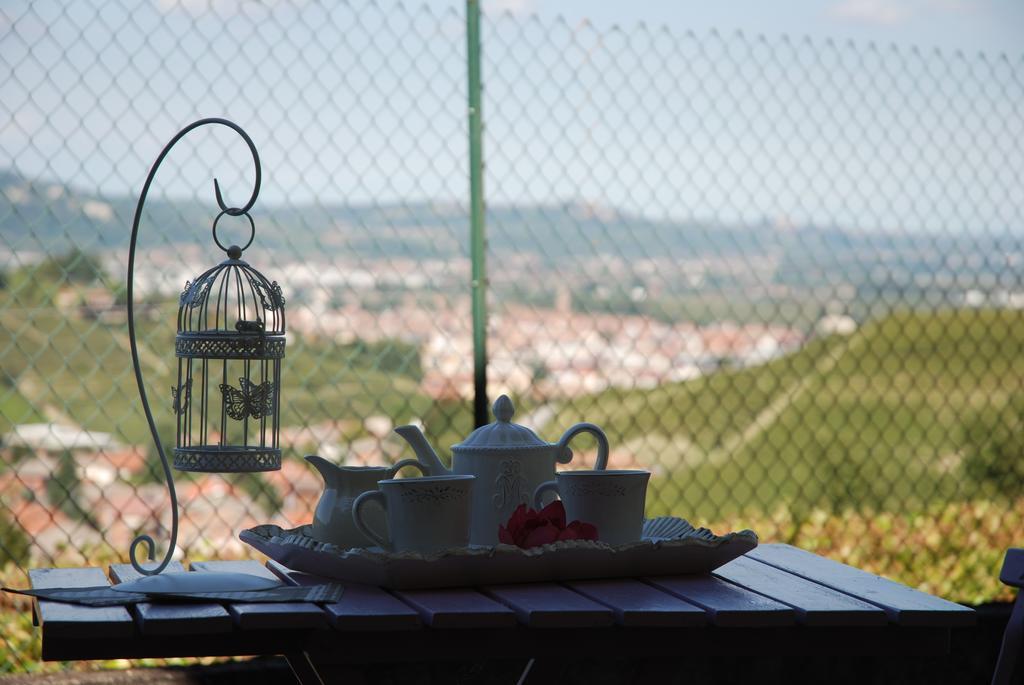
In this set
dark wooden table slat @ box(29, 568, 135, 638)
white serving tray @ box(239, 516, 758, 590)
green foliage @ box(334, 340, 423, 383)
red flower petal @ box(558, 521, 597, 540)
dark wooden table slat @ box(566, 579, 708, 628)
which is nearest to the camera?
dark wooden table slat @ box(29, 568, 135, 638)

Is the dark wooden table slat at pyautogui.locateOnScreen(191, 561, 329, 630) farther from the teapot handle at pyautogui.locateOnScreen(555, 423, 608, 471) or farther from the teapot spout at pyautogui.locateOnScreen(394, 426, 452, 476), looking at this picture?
the teapot handle at pyautogui.locateOnScreen(555, 423, 608, 471)

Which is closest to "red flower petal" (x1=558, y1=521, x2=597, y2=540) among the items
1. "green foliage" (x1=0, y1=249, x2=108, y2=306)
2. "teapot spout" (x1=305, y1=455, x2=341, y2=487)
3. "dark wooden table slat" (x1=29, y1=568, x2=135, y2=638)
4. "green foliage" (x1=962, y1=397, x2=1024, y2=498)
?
"teapot spout" (x1=305, y1=455, x2=341, y2=487)

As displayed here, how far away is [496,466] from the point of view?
1798 millimetres

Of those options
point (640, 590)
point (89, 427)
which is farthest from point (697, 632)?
point (89, 427)

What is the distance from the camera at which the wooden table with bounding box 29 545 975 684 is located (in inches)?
55.3

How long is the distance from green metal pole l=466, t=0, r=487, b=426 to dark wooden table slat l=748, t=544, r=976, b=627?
1.02m

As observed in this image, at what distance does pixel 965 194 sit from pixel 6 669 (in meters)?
2.68

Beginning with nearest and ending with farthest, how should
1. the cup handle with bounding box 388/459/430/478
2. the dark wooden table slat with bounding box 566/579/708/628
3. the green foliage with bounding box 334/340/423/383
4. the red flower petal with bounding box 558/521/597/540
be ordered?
the dark wooden table slat with bounding box 566/579/708/628
the red flower petal with bounding box 558/521/597/540
the cup handle with bounding box 388/459/430/478
the green foliage with bounding box 334/340/423/383

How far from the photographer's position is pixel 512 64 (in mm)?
2939

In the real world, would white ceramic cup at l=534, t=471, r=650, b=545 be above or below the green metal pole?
below

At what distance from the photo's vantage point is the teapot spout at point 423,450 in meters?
1.80

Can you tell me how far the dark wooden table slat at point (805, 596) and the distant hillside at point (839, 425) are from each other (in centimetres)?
146

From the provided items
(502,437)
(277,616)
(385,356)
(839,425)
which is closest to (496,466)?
(502,437)

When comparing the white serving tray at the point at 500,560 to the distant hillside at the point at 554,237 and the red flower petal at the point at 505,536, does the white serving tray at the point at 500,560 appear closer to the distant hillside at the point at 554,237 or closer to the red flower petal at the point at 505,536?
the red flower petal at the point at 505,536
